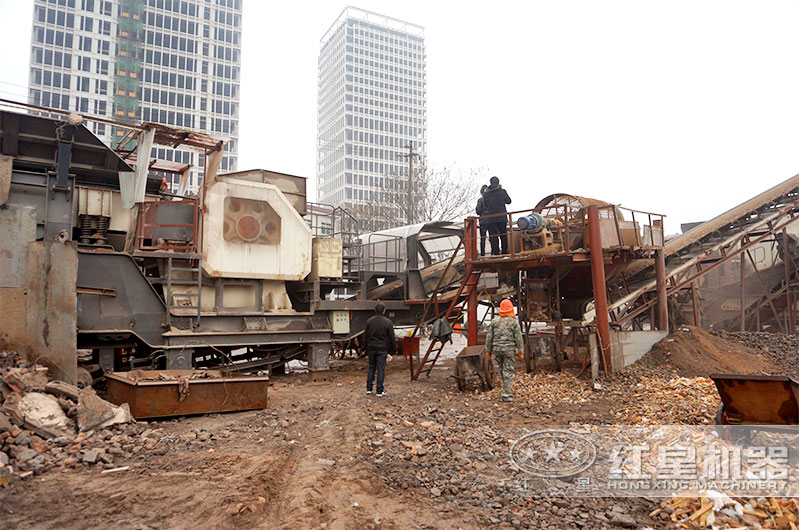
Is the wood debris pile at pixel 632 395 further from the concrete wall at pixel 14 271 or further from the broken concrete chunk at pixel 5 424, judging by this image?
the concrete wall at pixel 14 271

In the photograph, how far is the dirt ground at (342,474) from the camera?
162 inches

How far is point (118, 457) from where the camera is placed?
→ 551 centimetres

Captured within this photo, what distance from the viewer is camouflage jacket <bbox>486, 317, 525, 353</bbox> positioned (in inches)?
342

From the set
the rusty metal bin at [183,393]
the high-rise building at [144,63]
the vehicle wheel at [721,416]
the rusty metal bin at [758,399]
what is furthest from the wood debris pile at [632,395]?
the high-rise building at [144,63]

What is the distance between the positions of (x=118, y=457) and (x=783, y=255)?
1620cm

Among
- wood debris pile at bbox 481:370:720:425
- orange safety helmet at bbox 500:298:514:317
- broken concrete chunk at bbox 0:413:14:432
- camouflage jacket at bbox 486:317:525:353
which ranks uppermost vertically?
orange safety helmet at bbox 500:298:514:317

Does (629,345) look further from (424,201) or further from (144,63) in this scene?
(144,63)

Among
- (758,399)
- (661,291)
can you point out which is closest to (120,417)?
(758,399)

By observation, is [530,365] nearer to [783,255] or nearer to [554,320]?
[554,320]

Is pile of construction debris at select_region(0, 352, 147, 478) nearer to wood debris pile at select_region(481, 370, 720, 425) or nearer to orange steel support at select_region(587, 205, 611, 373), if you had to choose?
wood debris pile at select_region(481, 370, 720, 425)

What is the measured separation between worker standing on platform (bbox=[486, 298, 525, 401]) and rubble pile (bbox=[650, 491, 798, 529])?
4.41m

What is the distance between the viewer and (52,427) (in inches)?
228

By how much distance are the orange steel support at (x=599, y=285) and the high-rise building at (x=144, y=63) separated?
54.4m

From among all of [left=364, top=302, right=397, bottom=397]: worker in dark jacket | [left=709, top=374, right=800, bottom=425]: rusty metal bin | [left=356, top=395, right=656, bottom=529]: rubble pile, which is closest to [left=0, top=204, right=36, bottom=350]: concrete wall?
[left=364, top=302, right=397, bottom=397]: worker in dark jacket
